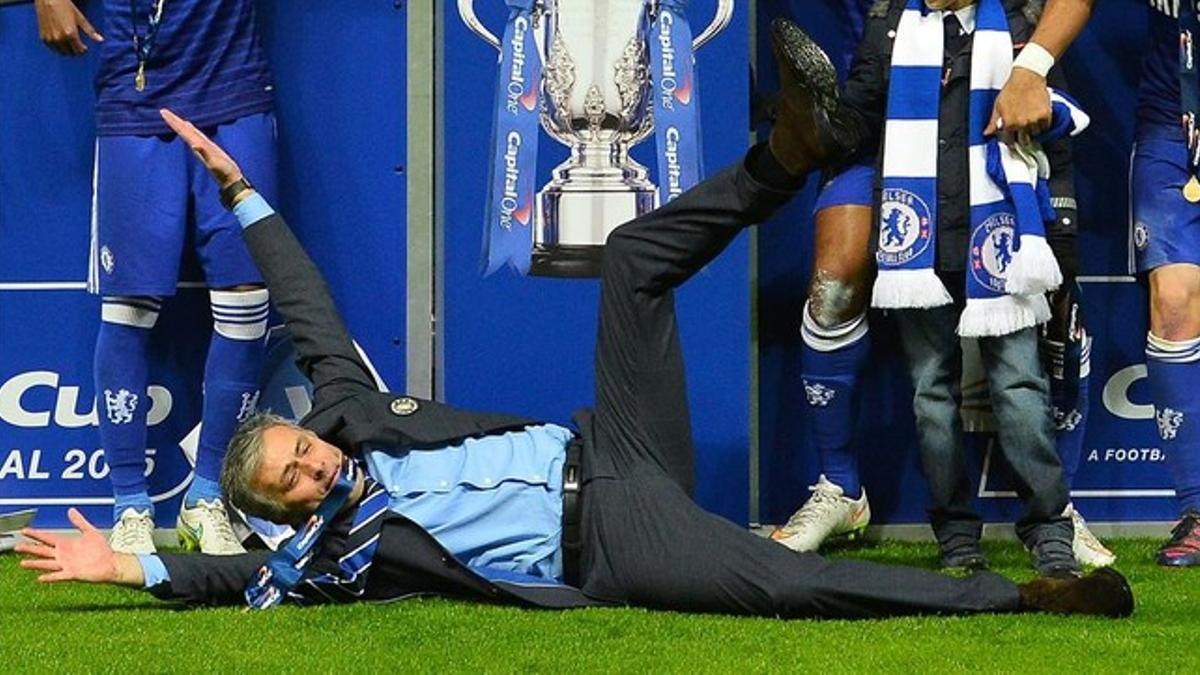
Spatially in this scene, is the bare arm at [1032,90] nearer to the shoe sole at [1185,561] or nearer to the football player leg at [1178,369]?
the football player leg at [1178,369]

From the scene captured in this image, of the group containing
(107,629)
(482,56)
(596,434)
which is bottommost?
(107,629)

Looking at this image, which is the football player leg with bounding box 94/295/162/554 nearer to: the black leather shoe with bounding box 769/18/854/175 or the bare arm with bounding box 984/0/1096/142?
the black leather shoe with bounding box 769/18/854/175

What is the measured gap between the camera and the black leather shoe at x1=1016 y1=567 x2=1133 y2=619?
13.2 feet

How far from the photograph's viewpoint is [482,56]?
5.46 metres

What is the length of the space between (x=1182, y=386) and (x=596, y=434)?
1713 millimetres

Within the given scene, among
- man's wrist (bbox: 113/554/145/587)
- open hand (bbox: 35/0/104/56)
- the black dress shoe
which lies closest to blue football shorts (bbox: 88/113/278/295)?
open hand (bbox: 35/0/104/56)

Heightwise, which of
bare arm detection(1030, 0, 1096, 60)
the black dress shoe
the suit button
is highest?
bare arm detection(1030, 0, 1096, 60)

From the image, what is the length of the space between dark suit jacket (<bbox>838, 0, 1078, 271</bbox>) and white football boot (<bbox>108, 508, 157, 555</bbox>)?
215 cm

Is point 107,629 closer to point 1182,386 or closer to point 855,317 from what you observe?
point 855,317

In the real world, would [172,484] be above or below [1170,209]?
below

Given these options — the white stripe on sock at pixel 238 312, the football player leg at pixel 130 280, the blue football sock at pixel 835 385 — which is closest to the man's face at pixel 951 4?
the blue football sock at pixel 835 385

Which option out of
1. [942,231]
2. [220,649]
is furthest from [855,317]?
[220,649]

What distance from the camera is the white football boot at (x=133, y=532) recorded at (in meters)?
5.29

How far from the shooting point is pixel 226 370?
17.7ft
